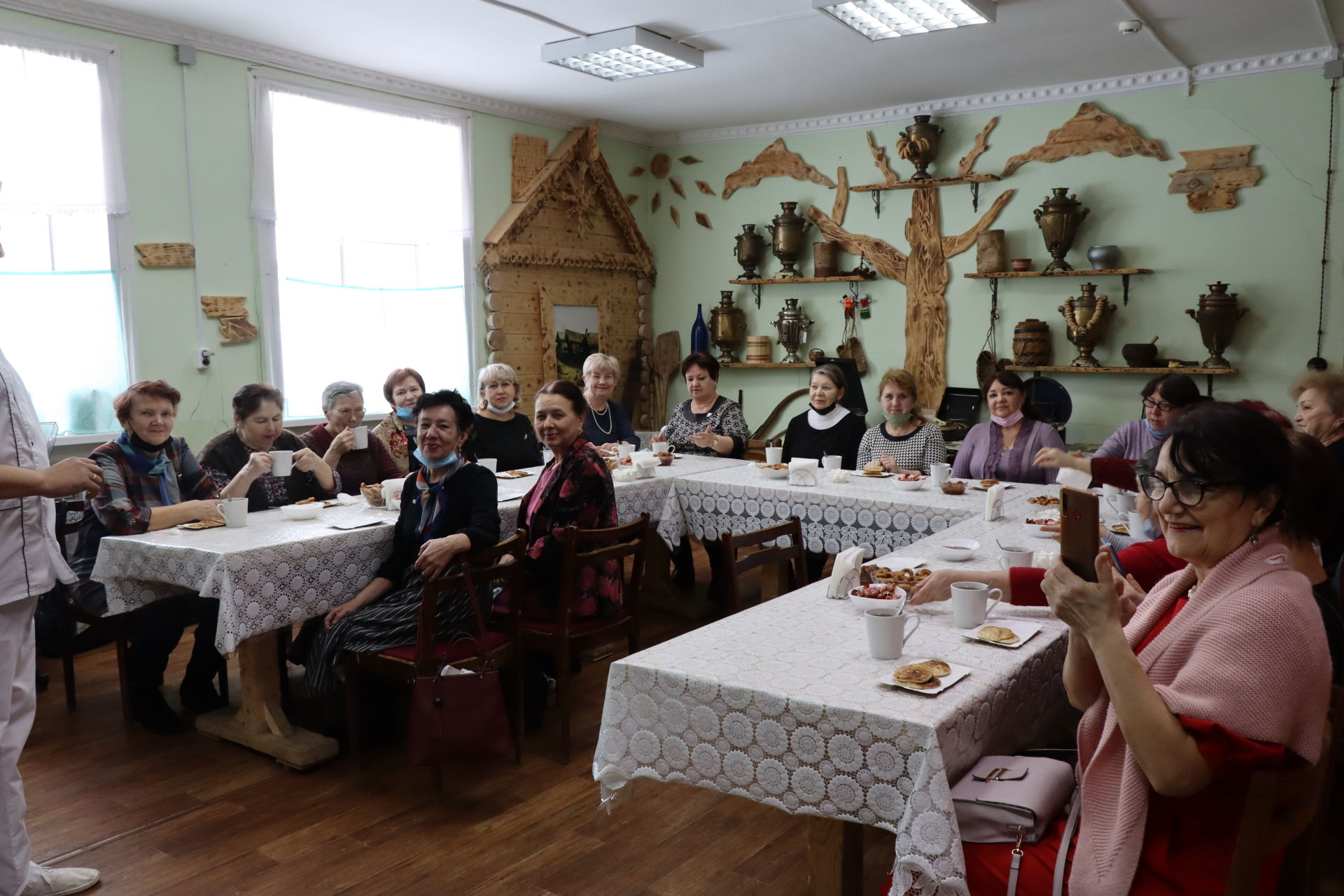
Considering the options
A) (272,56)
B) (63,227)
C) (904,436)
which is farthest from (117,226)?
(904,436)

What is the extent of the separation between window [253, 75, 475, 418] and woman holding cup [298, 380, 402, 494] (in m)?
1.06

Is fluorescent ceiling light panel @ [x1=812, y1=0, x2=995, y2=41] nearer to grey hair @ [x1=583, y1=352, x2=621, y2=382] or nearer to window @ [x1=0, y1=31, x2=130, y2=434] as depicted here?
grey hair @ [x1=583, y1=352, x2=621, y2=382]

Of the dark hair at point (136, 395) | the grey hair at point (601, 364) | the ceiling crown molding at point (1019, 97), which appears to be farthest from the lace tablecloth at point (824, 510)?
the ceiling crown molding at point (1019, 97)

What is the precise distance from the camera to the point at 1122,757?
4.99 feet

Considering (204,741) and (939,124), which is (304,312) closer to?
(204,741)

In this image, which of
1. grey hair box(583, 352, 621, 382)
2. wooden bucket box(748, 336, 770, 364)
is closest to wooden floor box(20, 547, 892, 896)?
grey hair box(583, 352, 621, 382)

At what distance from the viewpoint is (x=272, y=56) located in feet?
17.8

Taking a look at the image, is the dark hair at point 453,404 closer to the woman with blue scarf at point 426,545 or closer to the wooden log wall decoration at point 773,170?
the woman with blue scarf at point 426,545

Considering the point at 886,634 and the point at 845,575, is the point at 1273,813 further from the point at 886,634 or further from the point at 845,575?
the point at 845,575

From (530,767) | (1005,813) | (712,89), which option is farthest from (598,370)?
(1005,813)

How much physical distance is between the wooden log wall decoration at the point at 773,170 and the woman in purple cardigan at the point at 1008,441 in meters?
3.16

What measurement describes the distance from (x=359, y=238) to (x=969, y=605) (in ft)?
16.3

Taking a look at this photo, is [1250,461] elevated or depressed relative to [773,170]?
depressed

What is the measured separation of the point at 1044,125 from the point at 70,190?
5552mm
